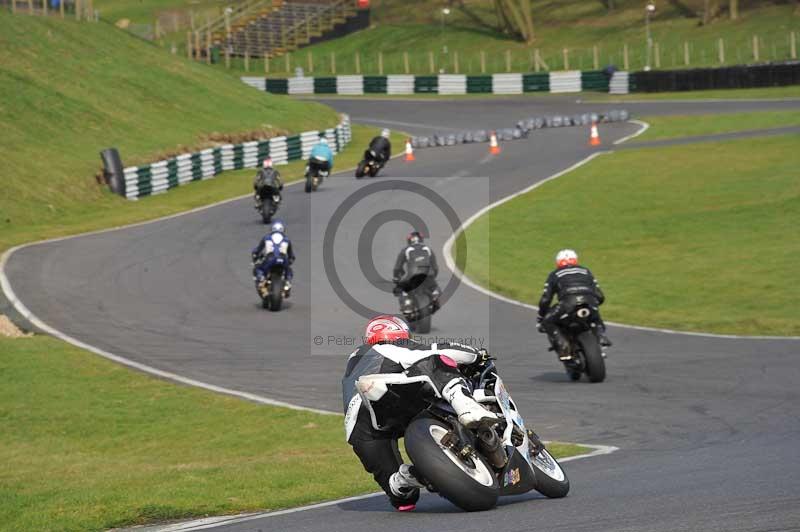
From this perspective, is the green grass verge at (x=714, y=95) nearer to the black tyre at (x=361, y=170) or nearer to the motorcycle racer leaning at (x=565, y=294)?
the black tyre at (x=361, y=170)

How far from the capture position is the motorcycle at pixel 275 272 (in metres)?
22.2

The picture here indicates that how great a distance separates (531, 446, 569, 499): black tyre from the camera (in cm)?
879

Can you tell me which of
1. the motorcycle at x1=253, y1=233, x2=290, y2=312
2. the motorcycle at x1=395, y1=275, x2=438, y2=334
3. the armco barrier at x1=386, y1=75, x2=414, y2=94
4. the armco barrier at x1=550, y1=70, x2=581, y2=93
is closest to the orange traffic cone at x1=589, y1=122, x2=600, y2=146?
the armco barrier at x1=550, y1=70, x2=581, y2=93

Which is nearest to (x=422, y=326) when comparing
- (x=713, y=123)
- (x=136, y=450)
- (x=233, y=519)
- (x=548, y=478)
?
(x=136, y=450)

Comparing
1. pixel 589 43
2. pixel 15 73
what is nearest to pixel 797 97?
pixel 589 43

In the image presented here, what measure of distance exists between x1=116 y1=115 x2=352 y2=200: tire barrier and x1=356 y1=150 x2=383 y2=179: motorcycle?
587 centimetres

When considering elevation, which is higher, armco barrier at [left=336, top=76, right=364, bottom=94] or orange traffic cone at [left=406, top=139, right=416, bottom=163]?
armco barrier at [left=336, top=76, right=364, bottom=94]

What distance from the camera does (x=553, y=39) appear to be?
8206 cm

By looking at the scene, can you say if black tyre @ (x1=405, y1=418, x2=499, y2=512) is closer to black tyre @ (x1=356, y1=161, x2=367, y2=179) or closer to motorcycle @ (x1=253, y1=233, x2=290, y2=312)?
motorcycle @ (x1=253, y1=233, x2=290, y2=312)

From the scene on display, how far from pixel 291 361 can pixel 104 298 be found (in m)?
6.39

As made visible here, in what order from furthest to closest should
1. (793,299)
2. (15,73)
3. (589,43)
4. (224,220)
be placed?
(589,43) → (15,73) → (224,220) → (793,299)

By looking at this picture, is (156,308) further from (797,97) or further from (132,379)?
A: (797,97)

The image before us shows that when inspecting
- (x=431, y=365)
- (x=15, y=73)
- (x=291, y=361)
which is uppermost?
(x=15, y=73)

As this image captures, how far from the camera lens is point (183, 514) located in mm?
9523
